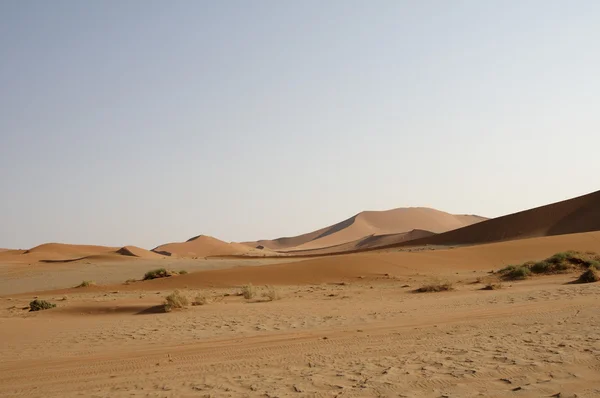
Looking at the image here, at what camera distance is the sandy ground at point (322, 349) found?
6520 mm

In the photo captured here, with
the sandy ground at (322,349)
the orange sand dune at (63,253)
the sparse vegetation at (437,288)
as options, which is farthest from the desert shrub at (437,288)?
the orange sand dune at (63,253)

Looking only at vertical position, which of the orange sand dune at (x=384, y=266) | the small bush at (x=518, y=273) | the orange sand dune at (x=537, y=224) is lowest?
the small bush at (x=518, y=273)

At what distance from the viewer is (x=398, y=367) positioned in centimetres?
722

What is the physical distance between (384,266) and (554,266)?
7814 millimetres

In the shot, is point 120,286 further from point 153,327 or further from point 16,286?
point 153,327

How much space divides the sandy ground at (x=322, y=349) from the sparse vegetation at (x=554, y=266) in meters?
5.20

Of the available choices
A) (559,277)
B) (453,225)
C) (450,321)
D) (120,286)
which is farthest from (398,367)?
(453,225)

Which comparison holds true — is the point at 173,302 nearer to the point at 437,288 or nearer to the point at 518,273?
the point at 437,288

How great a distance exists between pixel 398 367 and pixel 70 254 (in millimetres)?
75857

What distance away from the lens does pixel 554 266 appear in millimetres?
21797

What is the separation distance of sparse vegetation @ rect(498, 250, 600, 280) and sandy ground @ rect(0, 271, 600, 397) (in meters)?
5.20

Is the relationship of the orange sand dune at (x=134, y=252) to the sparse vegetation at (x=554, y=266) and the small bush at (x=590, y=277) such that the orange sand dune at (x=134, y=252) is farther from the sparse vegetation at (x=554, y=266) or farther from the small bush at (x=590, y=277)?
the small bush at (x=590, y=277)

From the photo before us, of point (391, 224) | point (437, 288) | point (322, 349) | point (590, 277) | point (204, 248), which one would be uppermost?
point (391, 224)

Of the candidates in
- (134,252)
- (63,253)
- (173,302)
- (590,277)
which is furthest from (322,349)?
(63,253)
